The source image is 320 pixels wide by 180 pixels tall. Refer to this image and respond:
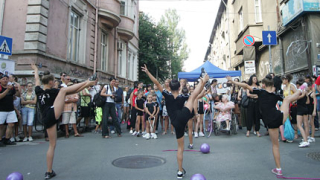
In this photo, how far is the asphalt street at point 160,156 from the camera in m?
4.05

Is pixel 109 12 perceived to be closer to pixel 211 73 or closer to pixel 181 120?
pixel 211 73

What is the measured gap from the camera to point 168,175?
4027 millimetres

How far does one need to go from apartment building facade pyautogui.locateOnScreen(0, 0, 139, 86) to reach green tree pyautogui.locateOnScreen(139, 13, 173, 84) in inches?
286

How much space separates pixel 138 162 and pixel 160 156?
69 cm

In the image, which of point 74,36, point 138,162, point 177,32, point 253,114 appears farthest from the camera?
point 177,32

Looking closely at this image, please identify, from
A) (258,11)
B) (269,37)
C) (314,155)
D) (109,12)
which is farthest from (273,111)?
(258,11)

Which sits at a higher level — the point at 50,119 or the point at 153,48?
the point at 153,48

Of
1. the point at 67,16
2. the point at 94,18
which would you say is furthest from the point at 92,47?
the point at 67,16

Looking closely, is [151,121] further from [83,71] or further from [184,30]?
[184,30]

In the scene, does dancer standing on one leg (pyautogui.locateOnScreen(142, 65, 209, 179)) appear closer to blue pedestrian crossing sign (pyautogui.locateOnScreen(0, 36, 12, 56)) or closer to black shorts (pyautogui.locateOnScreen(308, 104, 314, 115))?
black shorts (pyautogui.locateOnScreen(308, 104, 314, 115))

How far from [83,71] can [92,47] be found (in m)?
2.26

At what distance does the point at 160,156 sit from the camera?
539cm

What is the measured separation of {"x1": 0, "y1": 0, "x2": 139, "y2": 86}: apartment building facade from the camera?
10703 mm

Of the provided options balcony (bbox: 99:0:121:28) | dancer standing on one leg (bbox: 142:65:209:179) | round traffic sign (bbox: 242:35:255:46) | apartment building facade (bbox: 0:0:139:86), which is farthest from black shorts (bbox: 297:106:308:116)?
balcony (bbox: 99:0:121:28)
